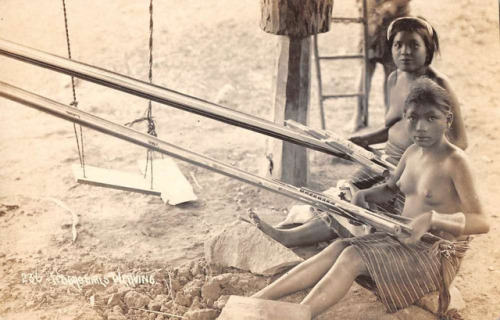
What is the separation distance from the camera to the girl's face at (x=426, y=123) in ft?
7.41

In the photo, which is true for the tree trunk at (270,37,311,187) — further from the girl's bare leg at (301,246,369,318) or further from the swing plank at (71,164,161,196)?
the girl's bare leg at (301,246,369,318)

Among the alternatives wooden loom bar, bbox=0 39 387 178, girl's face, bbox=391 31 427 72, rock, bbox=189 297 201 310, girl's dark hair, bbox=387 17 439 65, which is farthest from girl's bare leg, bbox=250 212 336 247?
girl's dark hair, bbox=387 17 439 65

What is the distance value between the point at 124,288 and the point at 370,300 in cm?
107

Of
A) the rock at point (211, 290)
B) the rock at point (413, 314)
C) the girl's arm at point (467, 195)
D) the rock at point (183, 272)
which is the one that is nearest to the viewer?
the girl's arm at point (467, 195)

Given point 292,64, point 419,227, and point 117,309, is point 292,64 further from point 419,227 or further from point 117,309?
point 117,309

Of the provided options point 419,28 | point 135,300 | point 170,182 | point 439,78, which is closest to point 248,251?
point 135,300

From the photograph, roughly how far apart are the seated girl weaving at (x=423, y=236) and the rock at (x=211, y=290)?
0.25m

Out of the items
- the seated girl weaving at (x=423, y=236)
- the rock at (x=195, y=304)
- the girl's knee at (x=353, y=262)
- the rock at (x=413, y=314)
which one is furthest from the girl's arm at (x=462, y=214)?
the rock at (x=195, y=304)

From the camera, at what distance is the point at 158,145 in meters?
2.43

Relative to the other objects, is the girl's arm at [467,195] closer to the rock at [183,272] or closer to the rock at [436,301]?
the rock at [436,301]

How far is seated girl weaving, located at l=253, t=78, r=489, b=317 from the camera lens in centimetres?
227

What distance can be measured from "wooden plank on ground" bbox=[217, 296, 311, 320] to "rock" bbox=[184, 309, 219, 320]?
12 cm

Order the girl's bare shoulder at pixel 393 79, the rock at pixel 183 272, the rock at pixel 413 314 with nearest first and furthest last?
the rock at pixel 413 314
the rock at pixel 183 272
the girl's bare shoulder at pixel 393 79

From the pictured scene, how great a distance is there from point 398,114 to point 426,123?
0.59 meters
